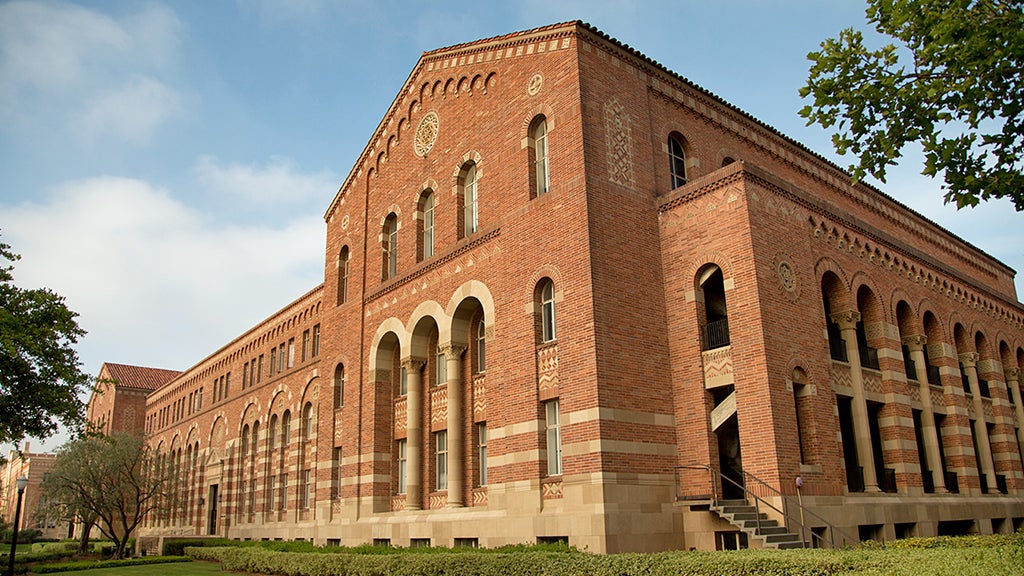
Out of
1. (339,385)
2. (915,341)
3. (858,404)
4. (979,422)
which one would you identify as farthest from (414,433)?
(979,422)

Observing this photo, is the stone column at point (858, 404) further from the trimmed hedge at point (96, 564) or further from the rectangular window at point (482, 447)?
the trimmed hedge at point (96, 564)

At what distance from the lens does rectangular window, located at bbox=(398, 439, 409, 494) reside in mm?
26375

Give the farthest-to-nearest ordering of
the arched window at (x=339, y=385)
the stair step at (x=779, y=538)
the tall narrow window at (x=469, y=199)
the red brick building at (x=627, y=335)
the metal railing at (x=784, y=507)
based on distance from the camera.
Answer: the arched window at (x=339, y=385), the tall narrow window at (x=469, y=199), the red brick building at (x=627, y=335), the metal railing at (x=784, y=507), the stair step at (x=779, y=538)

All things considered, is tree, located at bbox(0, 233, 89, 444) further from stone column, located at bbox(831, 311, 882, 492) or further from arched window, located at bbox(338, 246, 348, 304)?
stone column, located at bbox(831, 311, 882, 492)

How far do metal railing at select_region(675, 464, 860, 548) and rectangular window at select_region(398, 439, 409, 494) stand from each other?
11.2m

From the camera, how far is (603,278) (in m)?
19.1

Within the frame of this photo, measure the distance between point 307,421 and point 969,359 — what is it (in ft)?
95.6

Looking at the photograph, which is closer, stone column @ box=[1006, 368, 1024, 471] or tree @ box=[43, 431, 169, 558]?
stone column @ box=[1006, 368, 1024, 471]

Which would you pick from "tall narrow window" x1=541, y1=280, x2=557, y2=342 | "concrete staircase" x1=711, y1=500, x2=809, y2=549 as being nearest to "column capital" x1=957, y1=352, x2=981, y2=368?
"concrete staircase" x1=711, y1=500, x2=809, y2=549

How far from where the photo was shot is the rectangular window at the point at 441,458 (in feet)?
80.6

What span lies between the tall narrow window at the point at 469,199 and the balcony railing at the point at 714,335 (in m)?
8.47

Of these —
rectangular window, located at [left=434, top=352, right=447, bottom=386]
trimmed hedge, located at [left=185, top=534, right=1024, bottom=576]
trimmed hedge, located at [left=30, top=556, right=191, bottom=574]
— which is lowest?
trimmed hedge, located at [left=30, top=556, right=191, bottom=574]

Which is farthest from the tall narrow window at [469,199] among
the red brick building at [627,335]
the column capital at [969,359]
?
the column capital at [969,359]

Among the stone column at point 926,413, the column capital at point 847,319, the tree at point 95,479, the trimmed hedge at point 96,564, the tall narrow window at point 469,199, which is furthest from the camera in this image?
the tree at point 95,479
